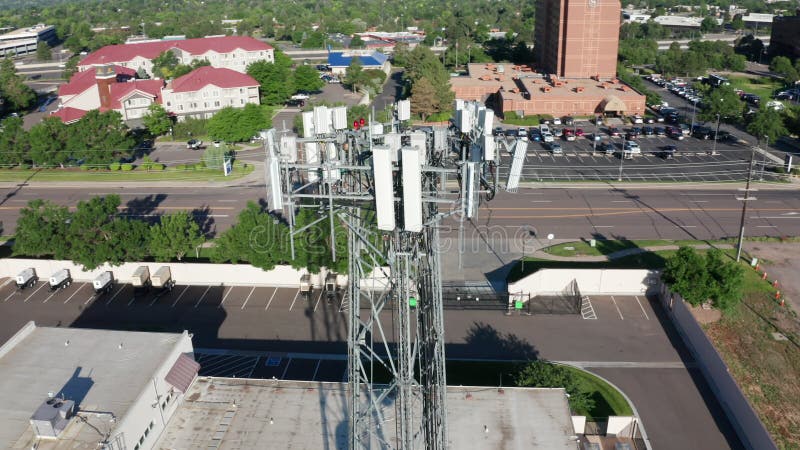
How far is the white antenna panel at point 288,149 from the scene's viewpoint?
52.6 feet

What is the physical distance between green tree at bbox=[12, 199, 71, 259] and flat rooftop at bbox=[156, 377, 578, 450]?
833 inches

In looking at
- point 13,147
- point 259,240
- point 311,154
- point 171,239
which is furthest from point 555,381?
point 13,147

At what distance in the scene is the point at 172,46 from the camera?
121 metres

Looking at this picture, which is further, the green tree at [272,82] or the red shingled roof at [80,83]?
the green tree at [272,82]

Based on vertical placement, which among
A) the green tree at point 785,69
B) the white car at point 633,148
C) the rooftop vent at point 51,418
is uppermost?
the green tree at point 785,69

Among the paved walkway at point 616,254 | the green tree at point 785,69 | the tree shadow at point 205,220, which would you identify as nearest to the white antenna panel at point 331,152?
the paved walkway at point 616,254

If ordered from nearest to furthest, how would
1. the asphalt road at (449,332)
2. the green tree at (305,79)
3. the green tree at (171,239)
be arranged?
1. the asphalt road at (449,332)
2. the green tree at (171,239)
3. the green tree at (305,79)

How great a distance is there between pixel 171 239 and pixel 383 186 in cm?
3244

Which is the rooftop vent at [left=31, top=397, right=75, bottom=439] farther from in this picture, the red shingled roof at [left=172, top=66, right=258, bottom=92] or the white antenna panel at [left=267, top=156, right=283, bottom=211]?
the red shingled roof at [left=172, top=66, right=258, bottom=92]

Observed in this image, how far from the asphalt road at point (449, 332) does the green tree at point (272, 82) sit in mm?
57557

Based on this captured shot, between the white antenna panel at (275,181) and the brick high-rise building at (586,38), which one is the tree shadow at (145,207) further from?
the brick high-rise building at (586,38)

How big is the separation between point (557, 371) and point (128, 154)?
61183 millimetres

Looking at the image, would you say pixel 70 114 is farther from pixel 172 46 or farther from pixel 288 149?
pixel 288 149

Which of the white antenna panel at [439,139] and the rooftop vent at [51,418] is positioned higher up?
the white antenna panel at [439,139]
